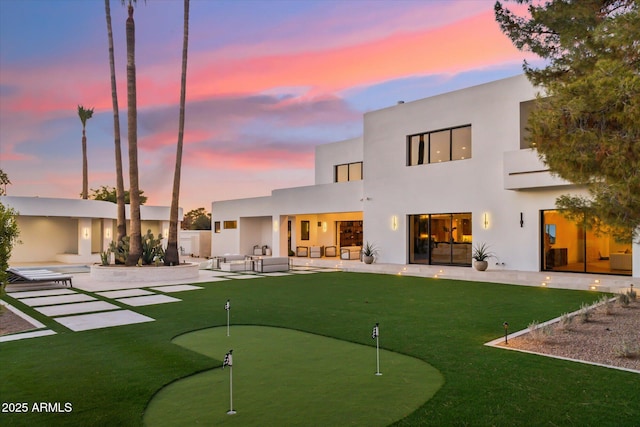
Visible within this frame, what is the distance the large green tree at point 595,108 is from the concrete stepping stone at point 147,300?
9.54m

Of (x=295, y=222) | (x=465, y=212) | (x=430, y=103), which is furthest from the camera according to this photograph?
(x=295, y=222)

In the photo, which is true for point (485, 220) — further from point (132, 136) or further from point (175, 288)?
point (132, 136)

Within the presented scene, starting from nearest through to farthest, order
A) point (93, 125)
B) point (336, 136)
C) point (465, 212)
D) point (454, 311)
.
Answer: point (454, 311), point (465, 212), point (336, 136), point (93, 125)

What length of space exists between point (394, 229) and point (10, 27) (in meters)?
19.9

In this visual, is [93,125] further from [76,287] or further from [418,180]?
[418,180]

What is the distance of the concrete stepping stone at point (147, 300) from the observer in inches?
447

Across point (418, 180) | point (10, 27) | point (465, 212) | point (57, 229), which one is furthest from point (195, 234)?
point (465, 212)

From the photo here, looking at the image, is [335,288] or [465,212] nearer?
[335,288]

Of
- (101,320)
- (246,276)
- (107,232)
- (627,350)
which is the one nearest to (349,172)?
(246,276)

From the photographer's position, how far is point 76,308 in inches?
A: 417

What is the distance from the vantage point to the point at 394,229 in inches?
845

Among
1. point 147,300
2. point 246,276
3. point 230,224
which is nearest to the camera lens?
point 147,300

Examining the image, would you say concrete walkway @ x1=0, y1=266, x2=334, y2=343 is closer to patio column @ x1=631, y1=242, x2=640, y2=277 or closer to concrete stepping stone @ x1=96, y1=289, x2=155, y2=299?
concrete stepping stone @ x1=96, y1=289, x2=155, y2=299

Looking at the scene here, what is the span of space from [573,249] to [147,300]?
14785 mm
